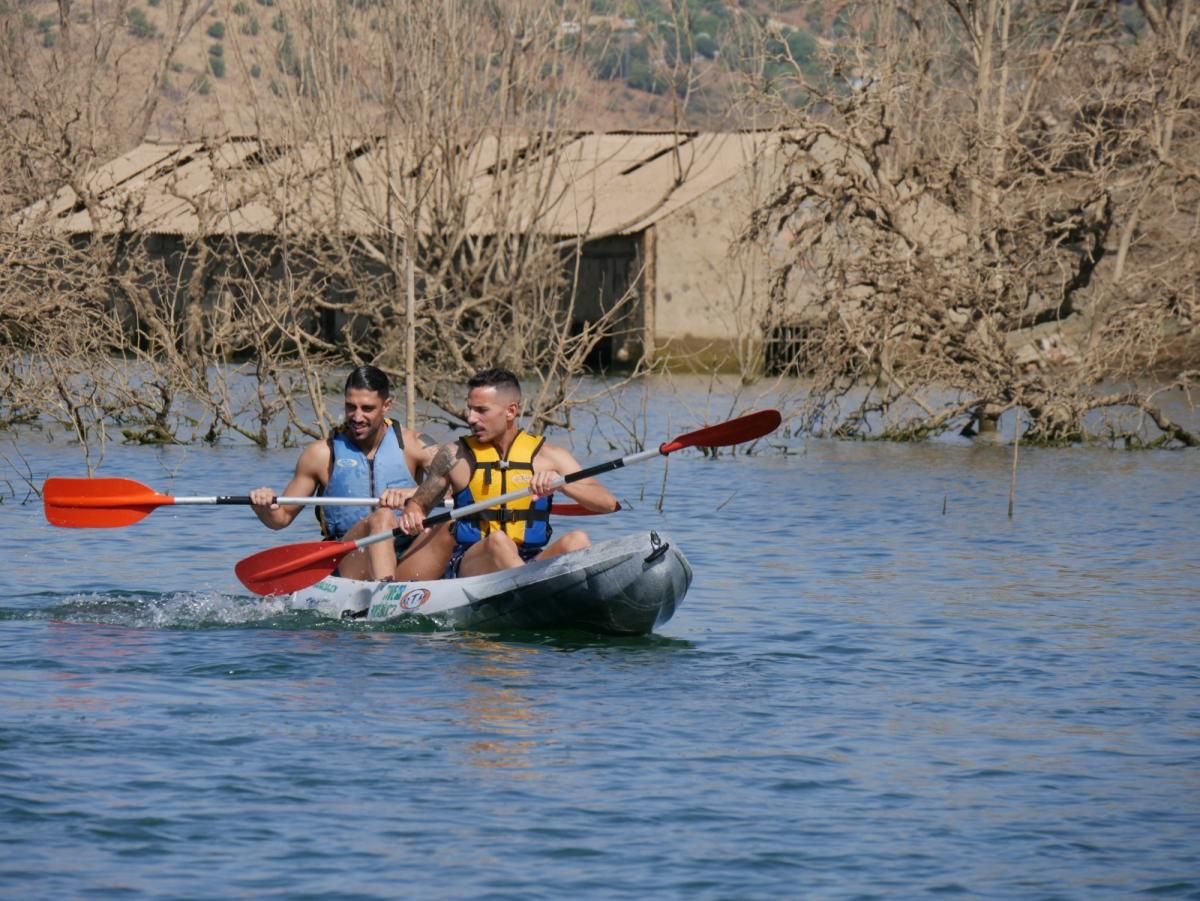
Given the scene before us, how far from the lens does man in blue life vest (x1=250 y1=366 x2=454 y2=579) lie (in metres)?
10.9

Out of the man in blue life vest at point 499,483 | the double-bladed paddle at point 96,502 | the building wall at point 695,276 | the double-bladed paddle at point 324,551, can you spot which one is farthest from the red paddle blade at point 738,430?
the building wall at point 695,276

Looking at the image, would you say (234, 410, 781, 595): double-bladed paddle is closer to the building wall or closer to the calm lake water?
the calm lake water

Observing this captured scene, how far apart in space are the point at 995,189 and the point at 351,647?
41.8 feet

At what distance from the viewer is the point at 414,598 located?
1069 cm

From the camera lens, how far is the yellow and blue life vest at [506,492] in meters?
10.5

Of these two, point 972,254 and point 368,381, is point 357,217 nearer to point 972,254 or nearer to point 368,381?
point 972,254

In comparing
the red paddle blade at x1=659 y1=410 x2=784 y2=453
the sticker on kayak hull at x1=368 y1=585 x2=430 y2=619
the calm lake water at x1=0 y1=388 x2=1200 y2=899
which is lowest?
the calm lake water at x1=0 y1=388 x2=1200 y2=899

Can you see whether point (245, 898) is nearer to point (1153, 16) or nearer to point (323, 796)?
point (323, 796)

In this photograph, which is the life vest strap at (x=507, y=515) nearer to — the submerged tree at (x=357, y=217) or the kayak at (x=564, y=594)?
the kayak at (x=564, y=594)

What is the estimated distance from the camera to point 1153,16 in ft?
109

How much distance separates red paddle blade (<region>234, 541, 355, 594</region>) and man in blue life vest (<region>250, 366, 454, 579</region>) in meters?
0.15

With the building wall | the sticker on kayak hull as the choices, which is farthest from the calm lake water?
the building wall

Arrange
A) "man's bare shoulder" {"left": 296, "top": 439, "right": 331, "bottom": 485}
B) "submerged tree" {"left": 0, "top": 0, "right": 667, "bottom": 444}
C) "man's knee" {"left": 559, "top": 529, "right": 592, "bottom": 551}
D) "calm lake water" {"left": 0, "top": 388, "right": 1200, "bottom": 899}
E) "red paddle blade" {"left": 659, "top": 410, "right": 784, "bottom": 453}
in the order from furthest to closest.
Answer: "submerged tree" {"left": 0, "top": 0, "right": 667, "bottom": 444}
"red paddle blade" {"left": 659, "top": 410, "right": 784, "bottom": 453}
"man's bare shoulder" {"left": 296, "top": 439, "right": 331, "bottom": 485}
"man's knee" {"left": 559, "top": 529, "right": 592, "bottom": 551}
"calm lake water" {"left": 0, "top": 388, "right": 1200, "bottom": 899}

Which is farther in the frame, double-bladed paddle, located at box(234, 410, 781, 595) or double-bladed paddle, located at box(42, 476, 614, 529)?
double-bladed paddle, located at box(42, 476, 614, 529)
